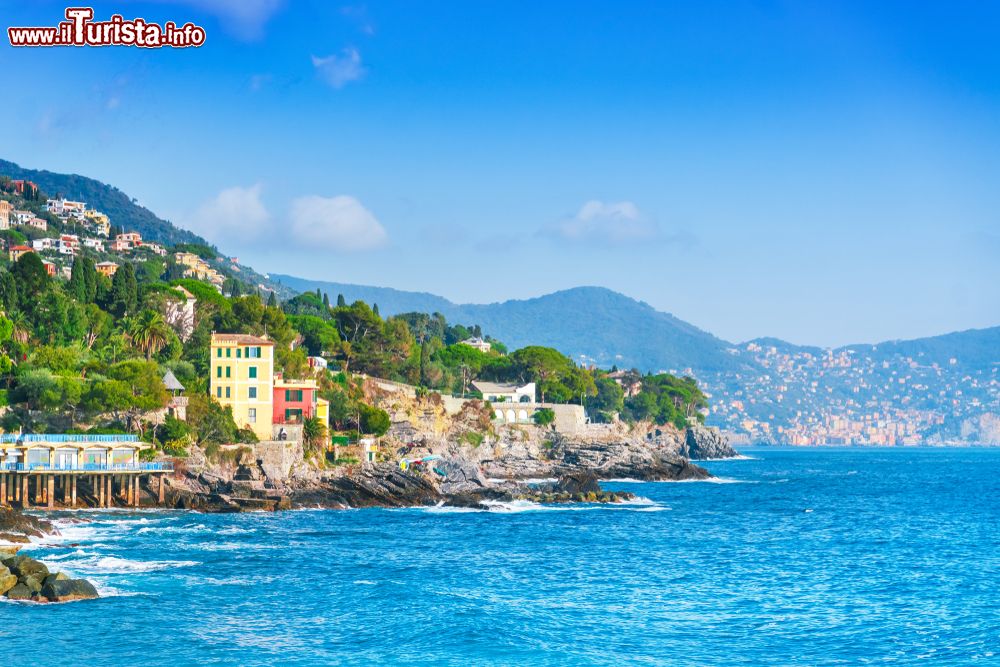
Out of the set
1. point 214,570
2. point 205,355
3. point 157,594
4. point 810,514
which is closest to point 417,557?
point 214,570

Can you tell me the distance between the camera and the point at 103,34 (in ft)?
165

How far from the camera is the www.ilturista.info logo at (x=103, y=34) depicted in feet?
164

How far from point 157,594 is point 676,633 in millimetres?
18436

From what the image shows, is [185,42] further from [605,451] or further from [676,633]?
[605,451]

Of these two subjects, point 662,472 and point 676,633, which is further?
point 662,472

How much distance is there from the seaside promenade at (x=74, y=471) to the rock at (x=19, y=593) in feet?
96.1

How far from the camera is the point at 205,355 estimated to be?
3826 inches

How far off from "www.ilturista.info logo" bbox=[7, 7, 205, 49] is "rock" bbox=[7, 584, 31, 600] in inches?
920

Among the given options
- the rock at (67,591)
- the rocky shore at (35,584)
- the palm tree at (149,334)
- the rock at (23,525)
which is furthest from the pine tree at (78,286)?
the rock at (67,591)

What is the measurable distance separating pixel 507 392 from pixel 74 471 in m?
70.8

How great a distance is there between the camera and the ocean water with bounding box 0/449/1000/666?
34812mm

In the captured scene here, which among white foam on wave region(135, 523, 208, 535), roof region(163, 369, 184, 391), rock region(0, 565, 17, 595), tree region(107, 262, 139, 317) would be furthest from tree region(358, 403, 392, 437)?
rock region(0, 565, 17, 595)

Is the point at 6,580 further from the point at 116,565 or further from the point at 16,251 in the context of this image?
the point at 16,251

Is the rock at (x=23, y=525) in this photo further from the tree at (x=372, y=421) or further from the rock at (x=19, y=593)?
the tree at (x=372, y=421)
